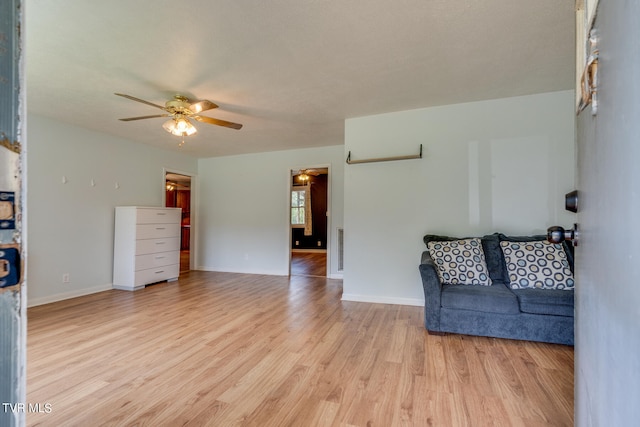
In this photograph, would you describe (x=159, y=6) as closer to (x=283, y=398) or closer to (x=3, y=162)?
(x=3, y=162)

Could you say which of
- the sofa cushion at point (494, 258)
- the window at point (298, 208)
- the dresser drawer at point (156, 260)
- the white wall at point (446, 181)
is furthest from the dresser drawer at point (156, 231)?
the sofa cushion at point (494, 258)

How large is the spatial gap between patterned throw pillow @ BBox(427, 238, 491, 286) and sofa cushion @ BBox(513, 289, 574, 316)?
13.6 inches

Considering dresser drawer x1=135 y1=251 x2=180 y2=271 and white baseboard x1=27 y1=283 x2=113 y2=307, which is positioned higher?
dresser drawer x1=135 y1=251 x2=180 y2=271

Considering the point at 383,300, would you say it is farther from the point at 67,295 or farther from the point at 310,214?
the point at 310,214

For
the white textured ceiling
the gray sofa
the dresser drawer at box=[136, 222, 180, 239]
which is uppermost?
the white textured ceiling

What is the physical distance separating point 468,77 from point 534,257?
5.83 ft

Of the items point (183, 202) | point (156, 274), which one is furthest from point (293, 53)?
point (183, 202)

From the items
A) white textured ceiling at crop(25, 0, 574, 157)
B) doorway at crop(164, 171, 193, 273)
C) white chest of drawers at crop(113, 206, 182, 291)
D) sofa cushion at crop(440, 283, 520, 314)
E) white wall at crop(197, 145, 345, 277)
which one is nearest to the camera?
white textured ceiling at crop(25, 0, 574, 157)

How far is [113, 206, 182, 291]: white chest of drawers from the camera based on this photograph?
13.6 ft

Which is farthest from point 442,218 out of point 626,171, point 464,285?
point 626,171

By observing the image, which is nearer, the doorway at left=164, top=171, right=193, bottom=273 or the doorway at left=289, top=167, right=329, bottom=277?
the doorway at left=164, top=171, right=193, bottom=273

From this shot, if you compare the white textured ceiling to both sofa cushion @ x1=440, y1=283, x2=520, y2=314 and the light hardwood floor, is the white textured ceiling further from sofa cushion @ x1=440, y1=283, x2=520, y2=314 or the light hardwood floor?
the light hardwood floor

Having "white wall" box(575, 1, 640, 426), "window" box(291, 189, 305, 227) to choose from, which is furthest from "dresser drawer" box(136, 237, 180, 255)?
"white wall" box(575, 1, 640, 426)

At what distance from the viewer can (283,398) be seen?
5.37ft
